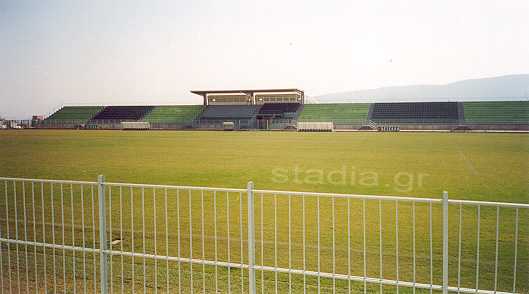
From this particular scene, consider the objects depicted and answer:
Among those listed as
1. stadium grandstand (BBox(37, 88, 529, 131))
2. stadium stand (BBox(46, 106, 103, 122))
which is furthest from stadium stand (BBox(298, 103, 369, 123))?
stadium stand (BBox(46, 106, 103, 122))

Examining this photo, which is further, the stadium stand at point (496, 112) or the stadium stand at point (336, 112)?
the stadium stand at point (336, 112)

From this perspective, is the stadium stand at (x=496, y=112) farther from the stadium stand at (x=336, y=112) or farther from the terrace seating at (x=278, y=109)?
the terrace seating at (x=278, y=109)

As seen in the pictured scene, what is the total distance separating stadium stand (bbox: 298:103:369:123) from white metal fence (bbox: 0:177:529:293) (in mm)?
57375

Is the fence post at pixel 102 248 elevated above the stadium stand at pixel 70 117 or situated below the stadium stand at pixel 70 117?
below

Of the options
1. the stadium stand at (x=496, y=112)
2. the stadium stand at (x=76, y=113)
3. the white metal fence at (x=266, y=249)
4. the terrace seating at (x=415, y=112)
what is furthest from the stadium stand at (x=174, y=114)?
the white metal fence at (x=266, y=249)

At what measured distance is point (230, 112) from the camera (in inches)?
2955

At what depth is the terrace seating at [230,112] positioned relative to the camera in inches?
2891

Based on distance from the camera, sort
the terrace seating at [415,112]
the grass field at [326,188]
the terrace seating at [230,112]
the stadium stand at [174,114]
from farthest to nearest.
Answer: the stadium stand at [174,114] < the terrace seating at [230,112] < the terrace seating at [415,112] < the grass field at [326,188]

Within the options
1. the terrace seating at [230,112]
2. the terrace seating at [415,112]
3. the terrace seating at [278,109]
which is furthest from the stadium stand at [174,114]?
the terrace seating at [415,112]

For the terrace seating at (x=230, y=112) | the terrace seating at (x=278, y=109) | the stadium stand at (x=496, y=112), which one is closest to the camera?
the stadium stand at (x=496, y=112)

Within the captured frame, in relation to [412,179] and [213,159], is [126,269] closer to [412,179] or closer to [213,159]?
[412,179]

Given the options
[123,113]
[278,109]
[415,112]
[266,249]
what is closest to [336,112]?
[278,109]

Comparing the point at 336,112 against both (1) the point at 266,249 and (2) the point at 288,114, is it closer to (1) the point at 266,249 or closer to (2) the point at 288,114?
(2) the point at 288,114

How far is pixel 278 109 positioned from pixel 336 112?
9.56 m
